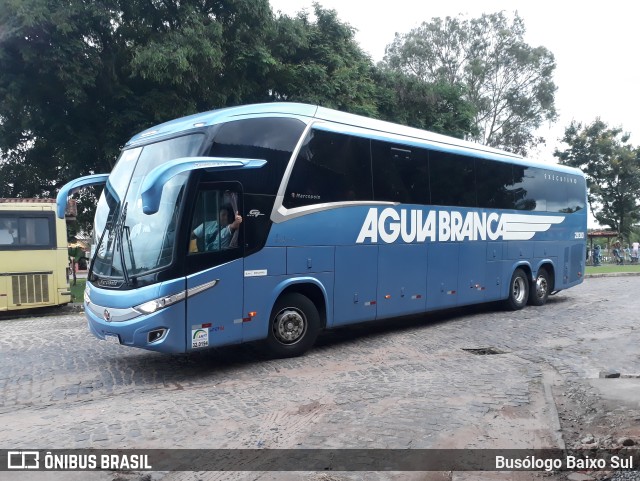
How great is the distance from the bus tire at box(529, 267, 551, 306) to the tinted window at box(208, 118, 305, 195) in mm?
9035

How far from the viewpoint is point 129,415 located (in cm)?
596

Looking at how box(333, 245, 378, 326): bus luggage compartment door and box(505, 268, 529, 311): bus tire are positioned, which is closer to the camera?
box(333, 245, 378, 326): bus luggage compartment door

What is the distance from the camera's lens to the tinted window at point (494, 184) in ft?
41.7

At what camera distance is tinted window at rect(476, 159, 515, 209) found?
41.7 feet

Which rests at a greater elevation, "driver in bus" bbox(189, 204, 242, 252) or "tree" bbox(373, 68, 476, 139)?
"tree" bbox(373, 68, 476, 139)

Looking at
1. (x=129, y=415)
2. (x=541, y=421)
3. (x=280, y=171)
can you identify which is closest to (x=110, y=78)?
(x=280, y=171)

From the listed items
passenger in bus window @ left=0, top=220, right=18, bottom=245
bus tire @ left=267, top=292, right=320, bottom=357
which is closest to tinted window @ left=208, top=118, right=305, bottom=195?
bus tire @ left=267, top=292, right=320, bottom=357

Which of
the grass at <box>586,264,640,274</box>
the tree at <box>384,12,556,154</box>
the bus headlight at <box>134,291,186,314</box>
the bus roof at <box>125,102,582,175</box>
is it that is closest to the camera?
the bus headlight at <box>134,291,186,314</box>

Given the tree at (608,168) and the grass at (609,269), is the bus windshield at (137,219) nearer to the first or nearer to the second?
the grass at (609,269)

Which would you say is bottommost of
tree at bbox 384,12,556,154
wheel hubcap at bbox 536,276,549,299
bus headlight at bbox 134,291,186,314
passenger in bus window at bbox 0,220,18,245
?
wheel hubcap at bbox 536,276,549,299

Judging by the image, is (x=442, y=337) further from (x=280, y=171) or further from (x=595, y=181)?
(x=595, y=181)

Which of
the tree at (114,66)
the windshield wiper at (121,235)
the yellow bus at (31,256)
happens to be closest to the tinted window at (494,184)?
the tree at (114,66)

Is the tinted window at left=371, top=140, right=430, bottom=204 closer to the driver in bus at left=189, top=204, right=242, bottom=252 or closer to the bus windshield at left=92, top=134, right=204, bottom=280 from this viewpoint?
the driver in bus at left=189, top=204, right=242, bottom=252

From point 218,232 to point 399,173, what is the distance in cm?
417
